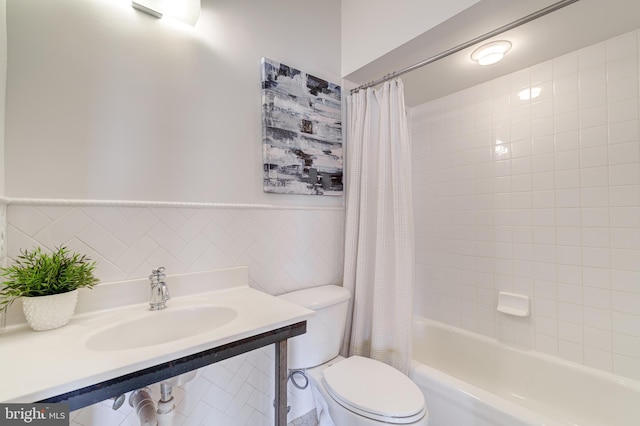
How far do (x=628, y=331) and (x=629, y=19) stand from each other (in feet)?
4.91

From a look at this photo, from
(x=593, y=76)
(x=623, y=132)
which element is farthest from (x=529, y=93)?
(x=623, y=132)

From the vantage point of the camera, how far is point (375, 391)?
1.11 m

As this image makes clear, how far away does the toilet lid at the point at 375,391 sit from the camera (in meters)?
1.00

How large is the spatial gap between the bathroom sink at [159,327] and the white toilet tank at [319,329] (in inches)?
16.3

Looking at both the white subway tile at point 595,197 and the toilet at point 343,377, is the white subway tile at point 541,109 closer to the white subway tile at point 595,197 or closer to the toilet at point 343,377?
the white subway tile at point 595,197

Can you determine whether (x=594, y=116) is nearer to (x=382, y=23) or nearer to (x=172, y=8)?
(x=382, y=23)

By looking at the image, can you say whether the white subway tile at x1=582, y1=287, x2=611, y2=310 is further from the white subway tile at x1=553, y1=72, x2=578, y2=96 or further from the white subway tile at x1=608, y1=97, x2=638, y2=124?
the white subway tile at x1=553, y1=72, x2=578, y2=96

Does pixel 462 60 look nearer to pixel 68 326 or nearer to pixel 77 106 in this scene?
pixel 77 106

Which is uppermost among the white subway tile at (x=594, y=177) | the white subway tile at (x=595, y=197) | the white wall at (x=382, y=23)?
the white wall at (x=382, y=23)

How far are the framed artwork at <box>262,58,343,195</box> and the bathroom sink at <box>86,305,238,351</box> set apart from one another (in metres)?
0.65

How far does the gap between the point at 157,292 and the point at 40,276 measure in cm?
33

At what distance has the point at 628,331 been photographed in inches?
53.3

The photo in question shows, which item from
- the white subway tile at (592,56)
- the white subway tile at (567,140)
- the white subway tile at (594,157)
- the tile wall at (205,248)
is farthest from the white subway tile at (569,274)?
the tile wall at (205,248)

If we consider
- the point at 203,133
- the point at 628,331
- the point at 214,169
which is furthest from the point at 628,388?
the point at 203,133
